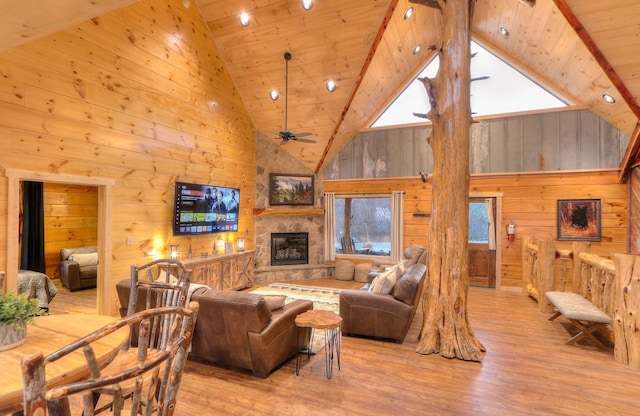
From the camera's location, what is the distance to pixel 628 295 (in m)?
3.37

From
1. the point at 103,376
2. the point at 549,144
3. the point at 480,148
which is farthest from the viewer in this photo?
the point at 480,148

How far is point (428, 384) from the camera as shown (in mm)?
2957

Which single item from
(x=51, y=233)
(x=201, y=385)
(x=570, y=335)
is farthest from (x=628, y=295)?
(x=51, y=233)

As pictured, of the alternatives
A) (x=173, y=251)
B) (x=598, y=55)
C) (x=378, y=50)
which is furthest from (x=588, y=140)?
(x=173, y=251)

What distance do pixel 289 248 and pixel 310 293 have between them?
5.67ft

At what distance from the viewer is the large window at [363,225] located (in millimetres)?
7867

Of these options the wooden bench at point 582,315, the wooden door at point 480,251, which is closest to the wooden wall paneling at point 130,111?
the wooden door at point 480,251

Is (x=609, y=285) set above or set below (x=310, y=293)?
above

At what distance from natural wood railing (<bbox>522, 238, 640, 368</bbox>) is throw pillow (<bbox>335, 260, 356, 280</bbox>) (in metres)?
3.59

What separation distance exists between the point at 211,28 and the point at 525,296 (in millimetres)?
7761

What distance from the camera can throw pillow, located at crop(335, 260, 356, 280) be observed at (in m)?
7.71

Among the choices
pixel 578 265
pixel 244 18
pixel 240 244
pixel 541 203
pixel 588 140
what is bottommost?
pixel 578 265

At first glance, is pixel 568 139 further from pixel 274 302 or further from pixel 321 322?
pixel 274 302

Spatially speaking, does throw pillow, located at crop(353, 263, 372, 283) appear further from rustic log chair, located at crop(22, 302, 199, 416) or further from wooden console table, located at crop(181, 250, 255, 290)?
rustic log chair, located at crop(22, 302, 199, 416)
